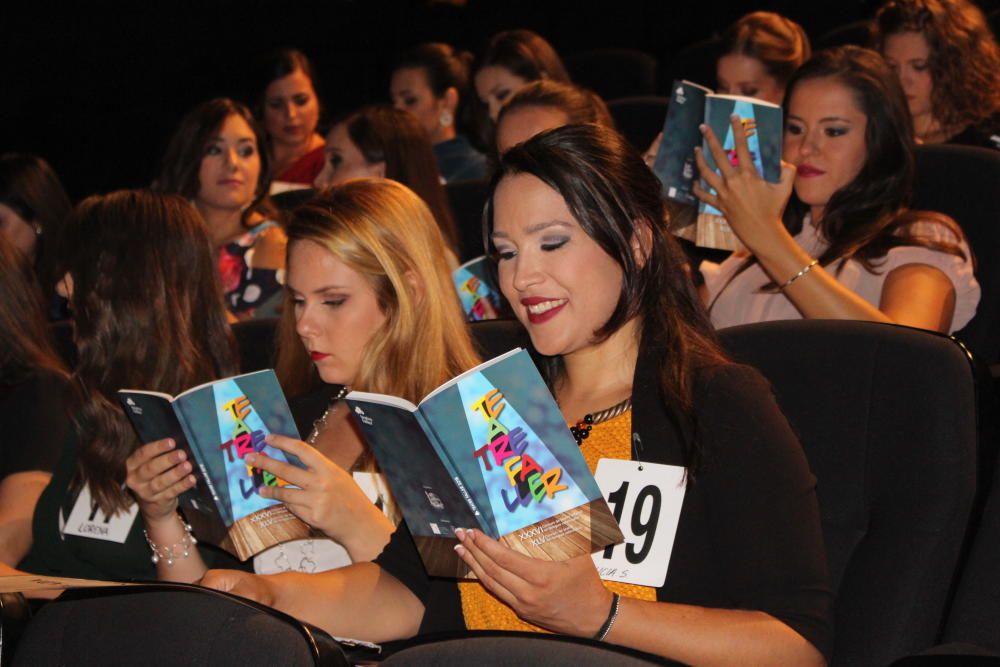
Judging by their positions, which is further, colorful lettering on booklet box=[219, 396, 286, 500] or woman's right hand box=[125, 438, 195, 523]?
woman's right hand box=[125, 438, 195, 523]

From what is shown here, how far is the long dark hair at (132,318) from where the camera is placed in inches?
114

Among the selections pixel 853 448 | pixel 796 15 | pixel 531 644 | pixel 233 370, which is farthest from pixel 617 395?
pixel 796 15

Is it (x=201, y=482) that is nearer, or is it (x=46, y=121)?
(x=201, y=482)

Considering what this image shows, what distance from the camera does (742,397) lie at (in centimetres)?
185

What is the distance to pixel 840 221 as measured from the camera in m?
3.16

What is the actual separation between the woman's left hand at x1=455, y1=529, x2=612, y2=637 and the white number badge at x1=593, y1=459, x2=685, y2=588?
0.15m

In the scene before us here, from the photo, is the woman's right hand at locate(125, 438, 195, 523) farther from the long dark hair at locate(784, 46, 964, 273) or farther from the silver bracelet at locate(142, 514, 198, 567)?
the long dark hair at locate(784, 46, 964, 273)

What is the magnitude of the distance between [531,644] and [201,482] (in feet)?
3.64

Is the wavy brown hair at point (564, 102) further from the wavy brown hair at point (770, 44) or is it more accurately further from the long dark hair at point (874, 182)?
the wavy brown hair at point (770, 44)

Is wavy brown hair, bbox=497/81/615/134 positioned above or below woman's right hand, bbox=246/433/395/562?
above

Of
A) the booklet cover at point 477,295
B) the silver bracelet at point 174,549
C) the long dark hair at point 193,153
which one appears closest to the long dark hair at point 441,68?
the long dark hair at point 193,153

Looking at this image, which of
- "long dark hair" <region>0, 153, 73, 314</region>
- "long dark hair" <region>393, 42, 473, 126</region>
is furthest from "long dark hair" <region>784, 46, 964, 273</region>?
"long dark hair" <region>0, 153, 73, 314</region>

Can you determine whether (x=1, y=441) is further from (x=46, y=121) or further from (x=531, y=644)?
(x=46, y=121)

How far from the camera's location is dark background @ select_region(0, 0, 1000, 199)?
596 cm
